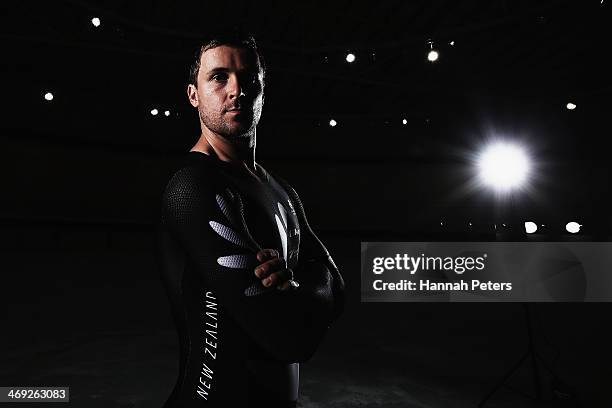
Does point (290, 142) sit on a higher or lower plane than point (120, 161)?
higher

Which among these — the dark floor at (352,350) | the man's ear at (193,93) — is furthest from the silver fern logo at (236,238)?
the dark floor at (352,350)

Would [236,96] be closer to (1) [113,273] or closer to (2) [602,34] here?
(1) [113,273]

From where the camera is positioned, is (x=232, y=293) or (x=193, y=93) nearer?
(x=232, y=293)

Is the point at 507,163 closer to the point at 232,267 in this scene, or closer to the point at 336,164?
the point at 232,267

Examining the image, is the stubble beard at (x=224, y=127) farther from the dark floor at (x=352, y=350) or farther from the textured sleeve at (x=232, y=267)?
the dark floor at (x=352, y=350)

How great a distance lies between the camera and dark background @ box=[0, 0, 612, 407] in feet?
10.7

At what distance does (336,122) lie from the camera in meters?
12.5

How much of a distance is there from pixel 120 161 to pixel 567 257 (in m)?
10.6

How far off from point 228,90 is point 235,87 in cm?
1

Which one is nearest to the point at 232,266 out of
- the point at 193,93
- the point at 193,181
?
the point at 193,181

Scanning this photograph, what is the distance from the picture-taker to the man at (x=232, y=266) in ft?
2.18

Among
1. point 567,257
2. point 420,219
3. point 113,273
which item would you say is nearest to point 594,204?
point 420,219

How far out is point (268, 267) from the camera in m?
0.67

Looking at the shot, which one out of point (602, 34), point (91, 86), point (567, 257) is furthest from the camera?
point (91, 86)
